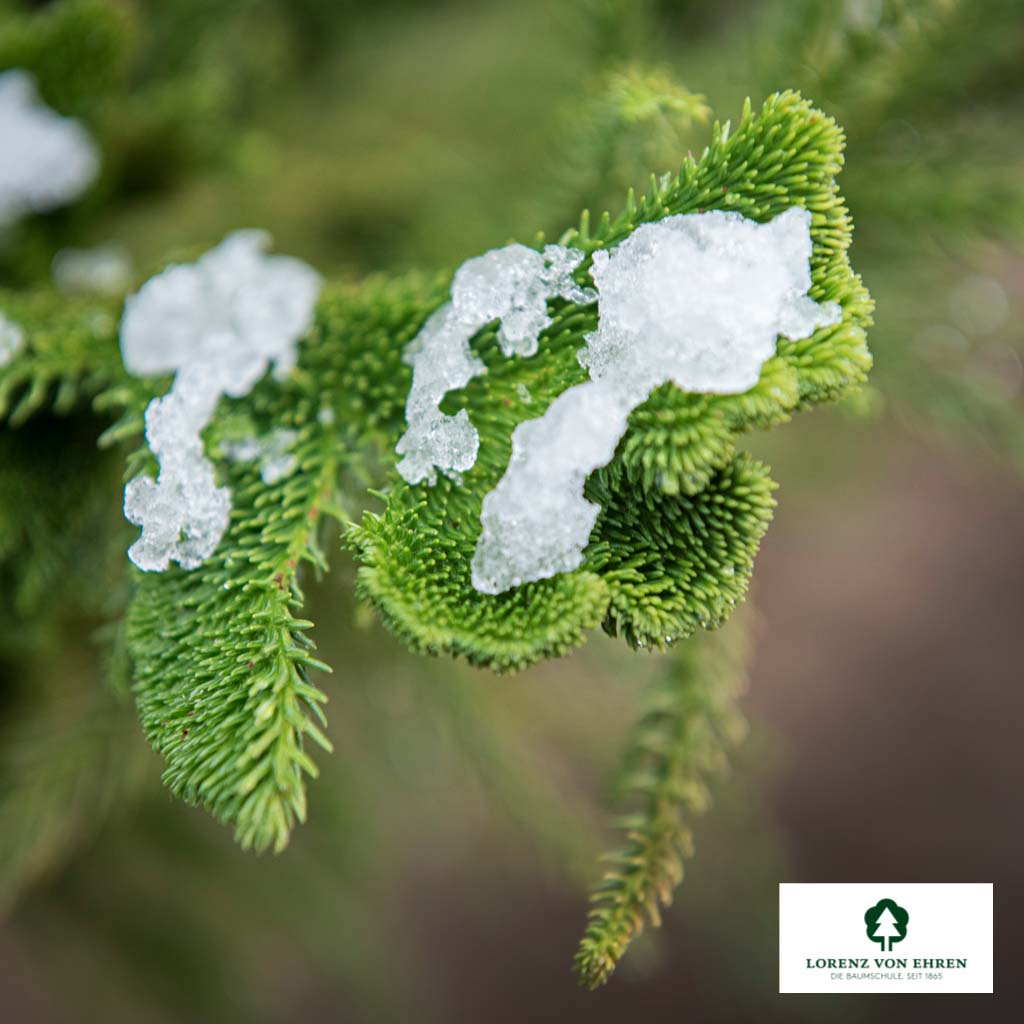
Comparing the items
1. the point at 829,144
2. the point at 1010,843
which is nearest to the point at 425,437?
the point at 829,144

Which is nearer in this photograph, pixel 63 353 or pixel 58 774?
pixel 63 353

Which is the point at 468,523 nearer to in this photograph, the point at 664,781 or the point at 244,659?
the point at 244,659

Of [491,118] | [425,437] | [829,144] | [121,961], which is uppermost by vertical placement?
[491,118]

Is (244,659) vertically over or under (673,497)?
under

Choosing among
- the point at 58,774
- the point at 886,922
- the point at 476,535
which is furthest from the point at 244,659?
the point at 886,922

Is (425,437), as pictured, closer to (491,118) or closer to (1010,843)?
(491,118)

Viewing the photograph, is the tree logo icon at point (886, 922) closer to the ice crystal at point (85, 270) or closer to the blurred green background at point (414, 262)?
the blurred green background at point (414, 262)
